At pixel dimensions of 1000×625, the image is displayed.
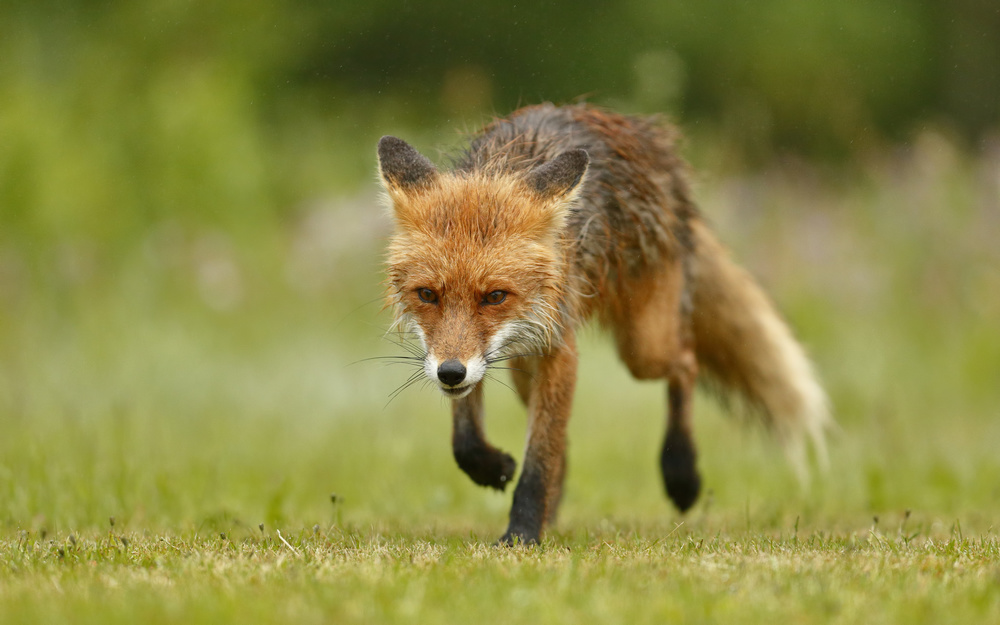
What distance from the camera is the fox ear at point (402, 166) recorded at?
5051mm

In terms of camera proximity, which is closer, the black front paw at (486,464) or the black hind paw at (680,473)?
the black front paw at (486,464)

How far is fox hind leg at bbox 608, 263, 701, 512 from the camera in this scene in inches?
241

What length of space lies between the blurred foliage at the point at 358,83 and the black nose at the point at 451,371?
5381mm

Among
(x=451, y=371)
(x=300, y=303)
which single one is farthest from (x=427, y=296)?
(x=300, y=303)

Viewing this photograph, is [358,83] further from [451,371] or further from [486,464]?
[451,371]

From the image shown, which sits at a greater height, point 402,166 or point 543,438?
point 402,166

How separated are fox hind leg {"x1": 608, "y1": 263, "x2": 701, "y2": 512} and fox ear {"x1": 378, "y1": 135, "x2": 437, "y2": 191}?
149 centimetres

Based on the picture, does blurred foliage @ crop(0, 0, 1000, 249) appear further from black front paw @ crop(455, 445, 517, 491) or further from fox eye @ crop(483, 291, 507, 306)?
fox eye @ crop(483, 291, 507, 306)

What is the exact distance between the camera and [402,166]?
5070mm

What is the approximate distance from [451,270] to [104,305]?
6863mm

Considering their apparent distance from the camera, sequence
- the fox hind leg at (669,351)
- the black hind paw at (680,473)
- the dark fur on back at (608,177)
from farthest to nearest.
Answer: the black hind paw at (680,473) → the fox hind leg at (669,351) → the dark fur on back at (608,177)

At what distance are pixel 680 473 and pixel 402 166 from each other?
2702 mm

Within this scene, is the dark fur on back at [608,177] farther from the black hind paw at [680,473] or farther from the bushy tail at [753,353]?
the black hind paw at [680,473]

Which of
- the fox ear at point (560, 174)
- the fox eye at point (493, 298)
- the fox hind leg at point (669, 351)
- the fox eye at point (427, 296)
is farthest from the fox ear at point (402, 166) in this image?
the fox hind leg at point (669, 351)
